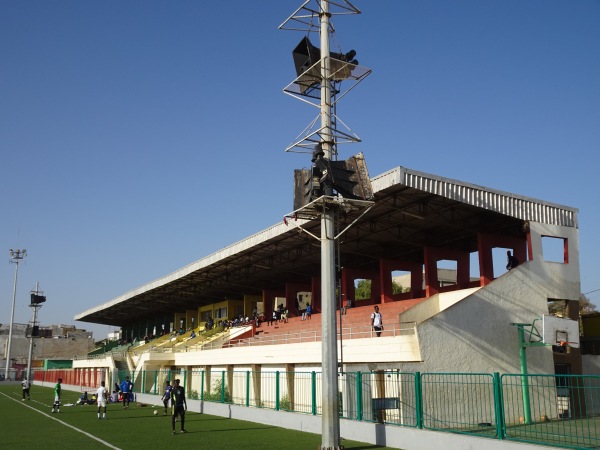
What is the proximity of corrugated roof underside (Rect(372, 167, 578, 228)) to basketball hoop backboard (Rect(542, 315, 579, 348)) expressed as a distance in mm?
4694

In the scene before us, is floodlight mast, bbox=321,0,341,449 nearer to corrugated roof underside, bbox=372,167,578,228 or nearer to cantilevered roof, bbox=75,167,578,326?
cantilevered roof, bbox=75,167,578,326

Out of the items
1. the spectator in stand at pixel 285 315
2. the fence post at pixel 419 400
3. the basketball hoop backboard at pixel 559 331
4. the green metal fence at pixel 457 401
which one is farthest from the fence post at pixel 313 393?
the spectator in stand at pixel 285 315

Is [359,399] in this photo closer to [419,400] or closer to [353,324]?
[419,400]

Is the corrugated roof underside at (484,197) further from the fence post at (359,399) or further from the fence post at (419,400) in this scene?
the fence post at (419,400)

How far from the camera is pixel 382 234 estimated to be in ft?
113

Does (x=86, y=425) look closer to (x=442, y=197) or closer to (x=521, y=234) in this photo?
(x=442, y=197)

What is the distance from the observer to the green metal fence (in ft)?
47.2

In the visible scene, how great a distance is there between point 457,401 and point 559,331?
7111mm

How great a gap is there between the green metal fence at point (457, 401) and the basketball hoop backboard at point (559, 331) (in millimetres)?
2567

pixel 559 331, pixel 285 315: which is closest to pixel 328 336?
pixel 559 331

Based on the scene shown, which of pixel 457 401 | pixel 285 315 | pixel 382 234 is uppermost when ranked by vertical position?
pixel 382 234

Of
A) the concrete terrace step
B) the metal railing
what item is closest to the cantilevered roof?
the concrete terrace step

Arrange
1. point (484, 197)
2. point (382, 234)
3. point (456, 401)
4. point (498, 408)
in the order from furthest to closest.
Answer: point (382, 234) < point (484, 197) < point (456, 401) < point (498, 408)

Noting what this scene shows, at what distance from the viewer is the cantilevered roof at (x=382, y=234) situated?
25.2 metres
